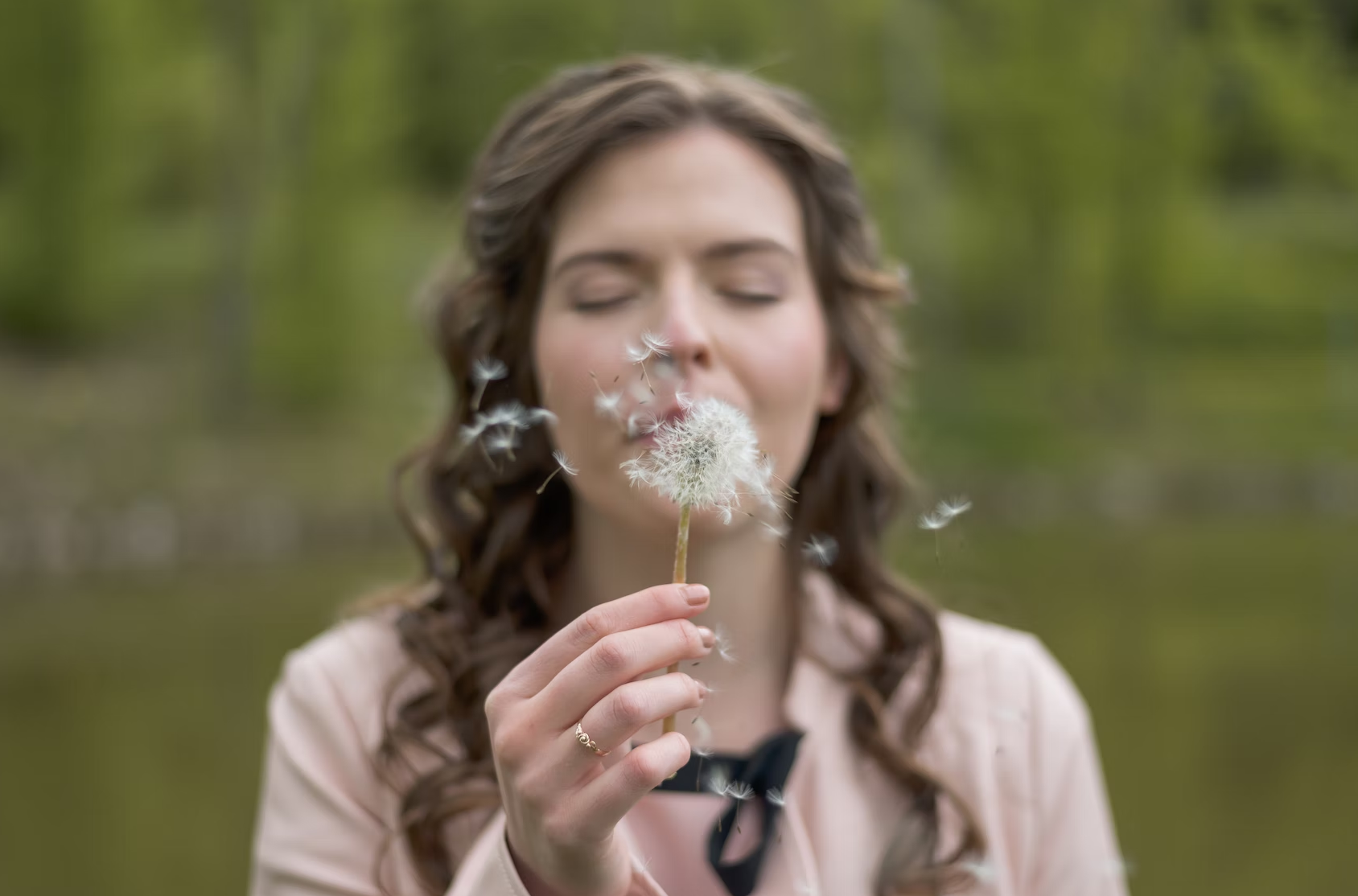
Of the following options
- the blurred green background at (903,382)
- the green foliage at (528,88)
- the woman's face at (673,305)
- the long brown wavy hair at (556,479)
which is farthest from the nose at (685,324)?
the green foliage at (528,88)

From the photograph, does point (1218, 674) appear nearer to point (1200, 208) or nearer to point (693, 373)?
point (693, 373)

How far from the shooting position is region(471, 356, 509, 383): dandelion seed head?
7.10 feet

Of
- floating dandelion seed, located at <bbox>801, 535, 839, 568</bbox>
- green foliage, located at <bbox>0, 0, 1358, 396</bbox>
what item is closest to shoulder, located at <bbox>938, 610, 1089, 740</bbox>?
floating dandelion seed, located at <bbox>801, 535, 839, 568</bbox>

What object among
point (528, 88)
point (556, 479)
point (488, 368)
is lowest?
point (528, 88)

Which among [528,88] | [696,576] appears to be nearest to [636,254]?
[696,576]

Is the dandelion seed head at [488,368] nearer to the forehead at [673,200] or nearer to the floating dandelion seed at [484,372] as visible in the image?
the floating dandelion seed at [484,372]

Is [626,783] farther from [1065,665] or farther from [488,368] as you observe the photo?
[1065,665]

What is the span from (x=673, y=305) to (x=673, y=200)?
0.57 ft

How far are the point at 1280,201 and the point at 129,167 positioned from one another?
1665cm

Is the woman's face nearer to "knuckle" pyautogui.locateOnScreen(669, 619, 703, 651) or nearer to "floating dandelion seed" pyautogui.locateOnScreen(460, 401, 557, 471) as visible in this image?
"floating dandelion seed" pyautogui.locateOnScreen(460, 401, 557, 471)

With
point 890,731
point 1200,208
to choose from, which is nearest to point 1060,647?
point 890,731

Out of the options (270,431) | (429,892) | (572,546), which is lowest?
(270,431)

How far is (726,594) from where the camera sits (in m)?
2.20

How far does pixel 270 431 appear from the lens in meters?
16.8
